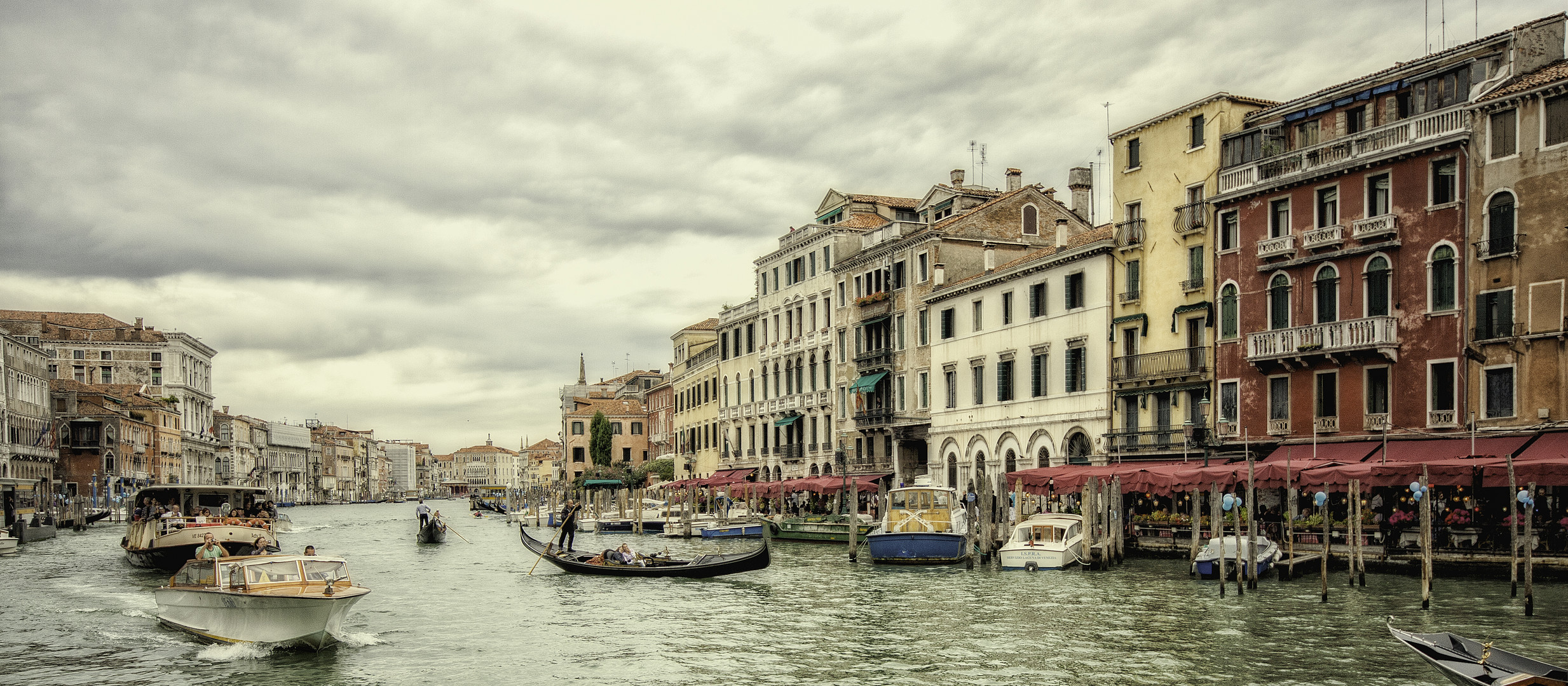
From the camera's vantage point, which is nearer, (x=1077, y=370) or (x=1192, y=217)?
(x=1192, y=217)

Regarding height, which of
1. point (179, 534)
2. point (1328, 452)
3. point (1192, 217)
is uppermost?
point (1192, 217)

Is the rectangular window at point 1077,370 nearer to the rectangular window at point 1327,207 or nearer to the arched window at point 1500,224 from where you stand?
the rectangular window at point 1327,207

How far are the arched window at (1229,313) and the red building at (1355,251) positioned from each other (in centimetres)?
4

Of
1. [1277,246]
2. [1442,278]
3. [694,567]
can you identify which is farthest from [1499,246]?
[694,567]

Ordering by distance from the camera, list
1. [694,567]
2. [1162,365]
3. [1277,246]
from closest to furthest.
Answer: [694,567]
[1277,246]
[1162,365]

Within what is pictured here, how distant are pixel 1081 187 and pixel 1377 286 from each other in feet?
62.9

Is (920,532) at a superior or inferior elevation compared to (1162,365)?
inferior

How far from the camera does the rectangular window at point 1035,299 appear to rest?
40.8m

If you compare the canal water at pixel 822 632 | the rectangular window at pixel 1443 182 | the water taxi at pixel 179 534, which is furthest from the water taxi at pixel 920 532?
the water taxi at pixel 179 534

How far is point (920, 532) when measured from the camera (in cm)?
3080

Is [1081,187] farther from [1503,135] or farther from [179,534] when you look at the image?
[179,534]

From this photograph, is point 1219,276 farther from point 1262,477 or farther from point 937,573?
point 937,573

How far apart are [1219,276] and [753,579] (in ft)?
49.4

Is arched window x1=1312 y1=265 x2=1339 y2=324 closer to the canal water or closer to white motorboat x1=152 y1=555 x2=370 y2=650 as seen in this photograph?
the canal water
